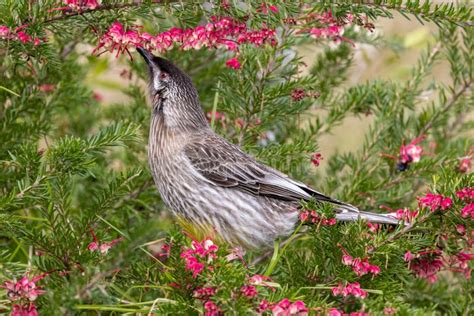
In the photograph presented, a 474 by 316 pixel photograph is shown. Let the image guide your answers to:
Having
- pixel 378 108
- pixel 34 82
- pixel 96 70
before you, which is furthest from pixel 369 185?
pixel 96 70

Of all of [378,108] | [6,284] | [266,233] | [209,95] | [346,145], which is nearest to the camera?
[6,284]

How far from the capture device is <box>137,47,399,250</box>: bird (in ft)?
13.1

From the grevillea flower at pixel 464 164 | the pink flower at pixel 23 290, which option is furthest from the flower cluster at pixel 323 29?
the pink flower at pixel 23 290

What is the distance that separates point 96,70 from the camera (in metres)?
5.68

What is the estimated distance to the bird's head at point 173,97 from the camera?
4328 millimetres

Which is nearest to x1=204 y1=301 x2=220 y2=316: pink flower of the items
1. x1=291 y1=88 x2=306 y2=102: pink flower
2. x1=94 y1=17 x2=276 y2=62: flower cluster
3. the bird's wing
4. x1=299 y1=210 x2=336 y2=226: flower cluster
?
x1=299 y1=210 x2=336 y2=226: flower cluster

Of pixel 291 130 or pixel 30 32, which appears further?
pixel 291 130

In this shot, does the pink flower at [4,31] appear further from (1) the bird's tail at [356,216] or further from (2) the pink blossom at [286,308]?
(1) the bird's tail at [356,216]

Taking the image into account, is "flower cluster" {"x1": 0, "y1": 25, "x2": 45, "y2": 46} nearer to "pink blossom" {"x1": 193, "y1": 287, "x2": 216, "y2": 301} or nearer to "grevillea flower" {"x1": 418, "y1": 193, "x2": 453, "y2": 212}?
"pink blossom" {"x1": 193, "y1": 287, "x2": 216, "y2": 301}

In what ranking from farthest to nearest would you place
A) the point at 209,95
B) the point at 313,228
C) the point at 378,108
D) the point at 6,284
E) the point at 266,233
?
the point at 209,95, the point at 378,108, the point at 266,233, the point at 313,228, the point at 6,284

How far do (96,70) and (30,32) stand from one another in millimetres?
2831

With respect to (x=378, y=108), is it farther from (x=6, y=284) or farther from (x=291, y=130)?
(x=6, y=284)

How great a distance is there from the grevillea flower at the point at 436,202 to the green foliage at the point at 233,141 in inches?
1.3

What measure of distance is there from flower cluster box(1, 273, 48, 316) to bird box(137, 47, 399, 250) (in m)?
1.35
